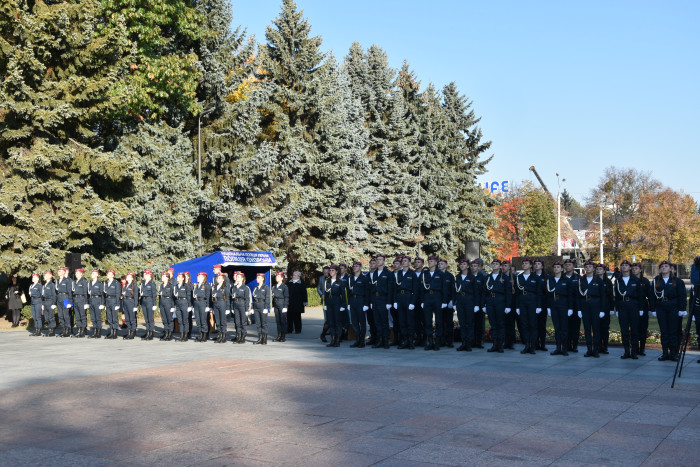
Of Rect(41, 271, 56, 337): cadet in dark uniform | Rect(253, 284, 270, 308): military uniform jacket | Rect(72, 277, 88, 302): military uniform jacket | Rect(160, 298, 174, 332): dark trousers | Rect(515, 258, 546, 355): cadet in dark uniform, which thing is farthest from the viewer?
Rect(41, 271, 56, 337): cadet in dark uniform

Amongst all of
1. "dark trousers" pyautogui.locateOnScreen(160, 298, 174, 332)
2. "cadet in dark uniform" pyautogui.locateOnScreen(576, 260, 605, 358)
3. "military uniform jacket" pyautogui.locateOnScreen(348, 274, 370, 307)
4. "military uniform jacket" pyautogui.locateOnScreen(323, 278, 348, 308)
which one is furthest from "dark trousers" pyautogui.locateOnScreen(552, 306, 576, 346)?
"dark trousers" pyautogui.locateOnScreen(160, 298, 174, 332)

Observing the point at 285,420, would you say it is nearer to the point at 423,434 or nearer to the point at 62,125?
the point at 423,434

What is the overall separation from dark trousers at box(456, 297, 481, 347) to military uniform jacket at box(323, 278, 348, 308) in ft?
10.2

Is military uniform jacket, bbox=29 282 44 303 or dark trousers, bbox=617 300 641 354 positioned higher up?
military uniform jacket, bbox=29 282 44 303

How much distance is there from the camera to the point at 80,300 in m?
21.2

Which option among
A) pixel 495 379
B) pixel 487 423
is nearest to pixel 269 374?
pixel 495 379

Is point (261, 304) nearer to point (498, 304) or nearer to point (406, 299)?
point (406, 299)

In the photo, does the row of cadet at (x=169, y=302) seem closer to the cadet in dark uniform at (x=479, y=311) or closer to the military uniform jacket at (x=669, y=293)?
the cadet in dark uniform at (x=479, y=311)

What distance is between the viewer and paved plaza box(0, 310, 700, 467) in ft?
23.4

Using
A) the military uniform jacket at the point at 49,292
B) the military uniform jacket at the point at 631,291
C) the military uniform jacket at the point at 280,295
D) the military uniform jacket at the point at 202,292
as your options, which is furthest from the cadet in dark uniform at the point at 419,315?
the military uniform jacket at the point at 49,292

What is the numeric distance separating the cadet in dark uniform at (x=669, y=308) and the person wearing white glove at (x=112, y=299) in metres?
14.7

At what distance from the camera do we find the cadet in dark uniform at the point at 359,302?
17172 mm

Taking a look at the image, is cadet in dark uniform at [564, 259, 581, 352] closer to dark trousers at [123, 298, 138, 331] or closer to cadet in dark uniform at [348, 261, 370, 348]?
cadet in dark uniform at [348, 261, 370, 348]

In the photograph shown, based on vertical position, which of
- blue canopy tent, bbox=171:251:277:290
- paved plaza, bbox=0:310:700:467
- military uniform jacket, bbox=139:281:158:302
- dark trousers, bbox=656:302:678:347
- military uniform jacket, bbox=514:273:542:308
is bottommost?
paved plaza, bbox=0:310:700:467
